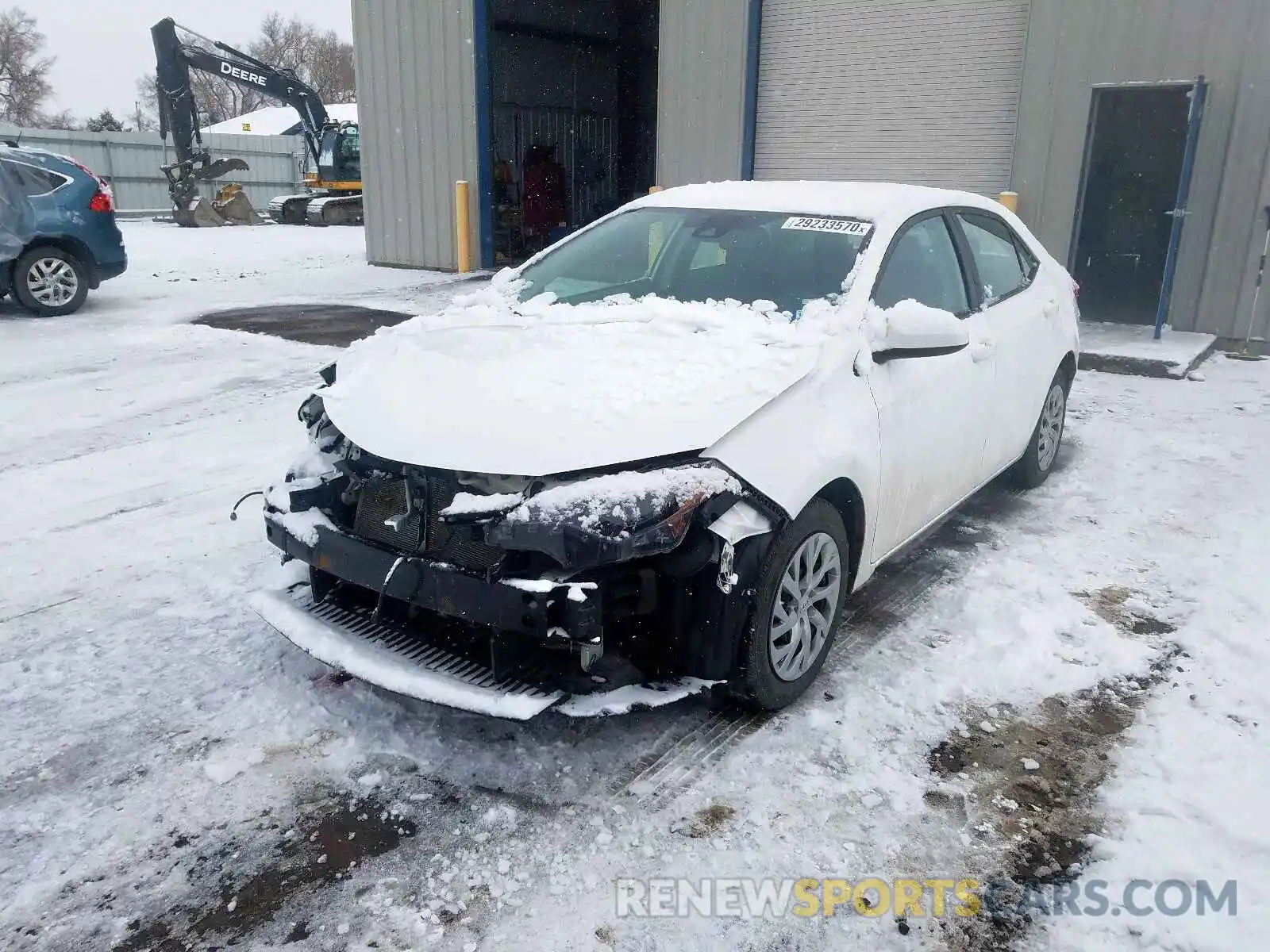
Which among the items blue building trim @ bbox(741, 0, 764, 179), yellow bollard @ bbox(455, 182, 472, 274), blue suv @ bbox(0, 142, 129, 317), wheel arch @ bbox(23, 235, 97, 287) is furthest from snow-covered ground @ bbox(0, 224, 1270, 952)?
yellow bollard @ bbox(455, 182, 472, 274)

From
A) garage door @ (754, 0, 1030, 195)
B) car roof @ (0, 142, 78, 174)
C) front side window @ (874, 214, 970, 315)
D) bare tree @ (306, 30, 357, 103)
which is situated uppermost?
bare tree @ (306, 30, 357, 103)

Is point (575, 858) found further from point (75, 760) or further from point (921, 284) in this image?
point (921, 284)

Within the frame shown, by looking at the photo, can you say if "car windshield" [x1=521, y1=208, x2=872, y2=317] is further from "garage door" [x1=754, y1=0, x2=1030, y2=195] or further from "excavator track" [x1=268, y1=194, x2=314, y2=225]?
"excavator track" [x1=268, y1=194, x2=314, y2=225]

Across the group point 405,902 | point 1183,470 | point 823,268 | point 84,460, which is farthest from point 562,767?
point 1183,470

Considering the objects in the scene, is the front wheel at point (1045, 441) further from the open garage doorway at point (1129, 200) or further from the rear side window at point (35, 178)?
the rear side window at point (35, 178)

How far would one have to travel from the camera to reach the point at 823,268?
360cm

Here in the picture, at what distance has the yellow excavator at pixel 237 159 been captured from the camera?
21.4m

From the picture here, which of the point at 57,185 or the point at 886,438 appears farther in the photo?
the point at 57,185

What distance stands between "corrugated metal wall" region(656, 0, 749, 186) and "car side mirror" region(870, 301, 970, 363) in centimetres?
979

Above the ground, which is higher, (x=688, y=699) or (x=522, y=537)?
(x=522, y=537)

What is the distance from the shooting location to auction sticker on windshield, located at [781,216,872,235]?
12.2 feet

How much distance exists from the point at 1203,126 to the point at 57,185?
11826 millimetres

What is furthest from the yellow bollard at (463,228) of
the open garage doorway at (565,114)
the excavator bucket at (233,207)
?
the excavator bucket at (233,207)

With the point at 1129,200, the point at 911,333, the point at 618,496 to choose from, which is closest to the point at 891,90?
the point at 1129,200
